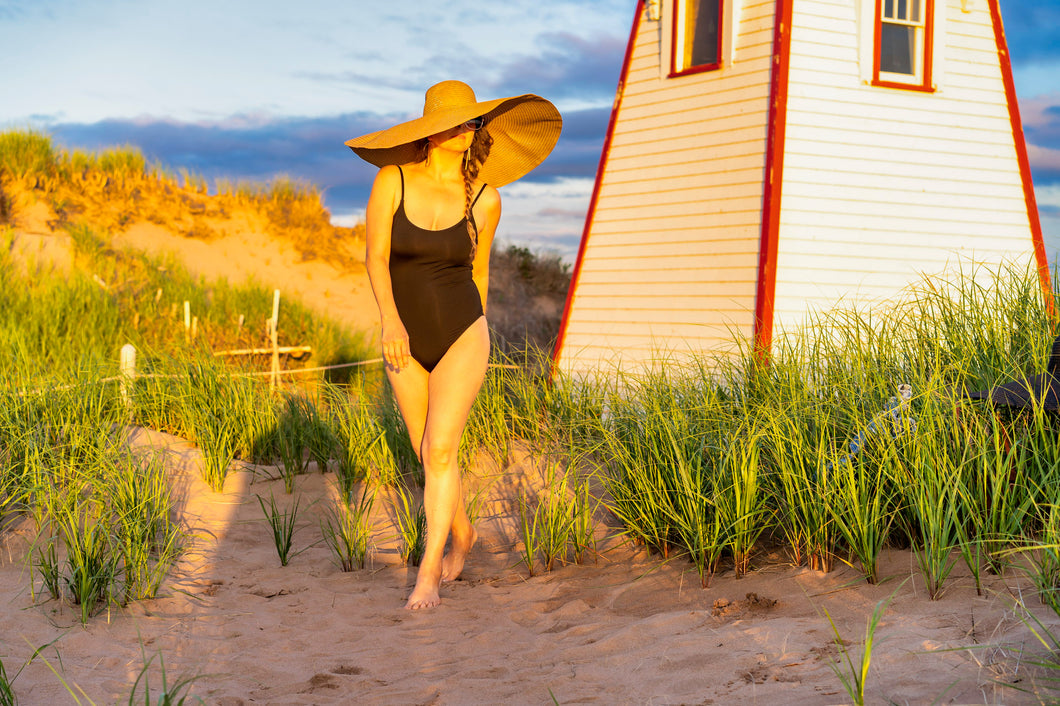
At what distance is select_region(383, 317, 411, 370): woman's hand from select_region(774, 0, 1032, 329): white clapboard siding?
5808 mm

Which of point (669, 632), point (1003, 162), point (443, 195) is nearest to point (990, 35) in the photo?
point (1003, 162)

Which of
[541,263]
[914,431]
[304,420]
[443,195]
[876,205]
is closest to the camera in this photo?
[914,431]

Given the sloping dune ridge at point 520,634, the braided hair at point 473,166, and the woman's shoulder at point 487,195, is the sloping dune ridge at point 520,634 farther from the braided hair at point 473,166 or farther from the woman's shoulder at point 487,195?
the woman's shoulder at point 487,195

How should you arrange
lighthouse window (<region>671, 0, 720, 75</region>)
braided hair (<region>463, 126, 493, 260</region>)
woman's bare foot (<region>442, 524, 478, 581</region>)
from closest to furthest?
braided hair (<region>463, 126, 493, 260</region>)
woman's bare foot (<region>442, 524, 478, 581</region>)
lighthouse window (<region>671, 0, 720, 75</region>)

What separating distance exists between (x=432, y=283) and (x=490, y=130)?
969mm

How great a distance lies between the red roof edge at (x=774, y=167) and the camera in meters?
9.06

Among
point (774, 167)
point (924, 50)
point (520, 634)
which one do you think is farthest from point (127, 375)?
point (924, 50)

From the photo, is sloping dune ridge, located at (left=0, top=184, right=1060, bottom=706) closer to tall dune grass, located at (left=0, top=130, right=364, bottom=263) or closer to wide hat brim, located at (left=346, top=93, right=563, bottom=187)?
wide hat brim, located at (left=346, top=93, right=563, bottom=187)

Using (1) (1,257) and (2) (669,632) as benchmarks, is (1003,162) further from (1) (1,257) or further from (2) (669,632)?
(1) (1,257)

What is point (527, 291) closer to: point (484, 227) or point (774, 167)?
point (774, 167)

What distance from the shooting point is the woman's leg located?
3906mm

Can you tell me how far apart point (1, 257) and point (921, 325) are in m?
12.4

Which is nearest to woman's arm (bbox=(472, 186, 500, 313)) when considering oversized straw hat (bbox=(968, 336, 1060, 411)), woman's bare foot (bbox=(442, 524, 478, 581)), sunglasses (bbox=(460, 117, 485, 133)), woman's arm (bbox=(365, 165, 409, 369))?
sunglasses (bbox=(460, 117, 485, 133))

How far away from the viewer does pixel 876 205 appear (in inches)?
375
